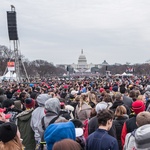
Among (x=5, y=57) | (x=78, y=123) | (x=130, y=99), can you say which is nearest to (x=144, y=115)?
(x=78, y=123)

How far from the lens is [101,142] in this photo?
3805 mm

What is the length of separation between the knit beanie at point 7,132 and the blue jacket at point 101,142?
1135mm

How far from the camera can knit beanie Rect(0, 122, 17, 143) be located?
333cm

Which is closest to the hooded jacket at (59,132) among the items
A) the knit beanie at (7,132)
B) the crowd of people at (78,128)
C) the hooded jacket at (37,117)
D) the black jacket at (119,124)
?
the crowd of people at (78,128)

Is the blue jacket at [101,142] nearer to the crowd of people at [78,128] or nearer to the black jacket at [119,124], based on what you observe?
the crowd of people at [78,128]

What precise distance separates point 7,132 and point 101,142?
4.30 feet

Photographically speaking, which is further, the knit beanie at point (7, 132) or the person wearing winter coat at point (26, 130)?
the person wearing winter coat at point (26, 130)

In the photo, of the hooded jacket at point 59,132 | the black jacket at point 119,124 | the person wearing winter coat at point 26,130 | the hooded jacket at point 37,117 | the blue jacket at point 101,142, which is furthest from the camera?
the person wearing winter coat at point 26,130

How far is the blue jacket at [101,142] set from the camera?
12.3 ft

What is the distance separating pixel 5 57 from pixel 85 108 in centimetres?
8279

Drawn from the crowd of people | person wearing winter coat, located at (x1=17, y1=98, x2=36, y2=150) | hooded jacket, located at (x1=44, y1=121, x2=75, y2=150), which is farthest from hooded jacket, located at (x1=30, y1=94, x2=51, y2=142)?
hooded jacket, located at (x1=44, y1=121, x2=75, y2=150)

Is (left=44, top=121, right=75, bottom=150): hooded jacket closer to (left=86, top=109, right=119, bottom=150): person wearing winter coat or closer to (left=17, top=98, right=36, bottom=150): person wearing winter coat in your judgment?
(left=86, top=109, right=119, bottom=150): person wearing winter coat

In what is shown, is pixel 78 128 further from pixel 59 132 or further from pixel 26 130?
pixel 26 130

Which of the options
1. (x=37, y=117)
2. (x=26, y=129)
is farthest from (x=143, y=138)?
(x=26, y=129)
